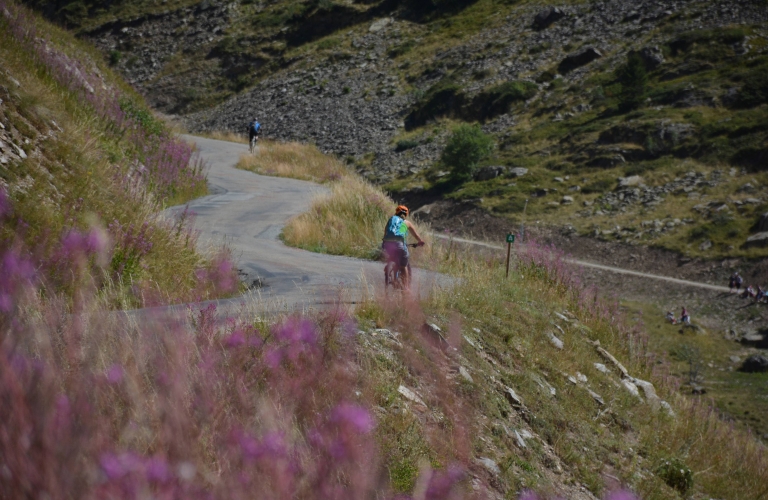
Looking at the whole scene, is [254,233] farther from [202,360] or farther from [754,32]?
[754,32]

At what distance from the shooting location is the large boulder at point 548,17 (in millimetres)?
64000

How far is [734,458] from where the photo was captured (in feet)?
31.4

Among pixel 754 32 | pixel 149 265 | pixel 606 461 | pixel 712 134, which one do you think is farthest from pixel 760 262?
pixel 149 265

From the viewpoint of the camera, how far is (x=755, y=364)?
2694 cm

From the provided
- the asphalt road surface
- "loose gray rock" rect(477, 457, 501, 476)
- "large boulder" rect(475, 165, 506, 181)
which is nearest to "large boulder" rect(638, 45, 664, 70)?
Result: "large boulder" rect(475, 165, 506, 181)

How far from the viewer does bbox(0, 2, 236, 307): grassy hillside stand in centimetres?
687

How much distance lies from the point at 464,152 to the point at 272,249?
36.0 metres

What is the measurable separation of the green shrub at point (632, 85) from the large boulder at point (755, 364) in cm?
2727

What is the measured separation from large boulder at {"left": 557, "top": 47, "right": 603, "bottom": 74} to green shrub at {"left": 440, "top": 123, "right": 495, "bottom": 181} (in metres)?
14.1

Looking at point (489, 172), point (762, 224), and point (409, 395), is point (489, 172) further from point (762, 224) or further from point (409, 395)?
point (409, 395)

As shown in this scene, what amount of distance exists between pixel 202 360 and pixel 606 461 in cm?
546

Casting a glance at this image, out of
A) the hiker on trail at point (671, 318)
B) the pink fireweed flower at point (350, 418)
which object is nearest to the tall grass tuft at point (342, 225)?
the pink fireweed flower at point (350, 418)

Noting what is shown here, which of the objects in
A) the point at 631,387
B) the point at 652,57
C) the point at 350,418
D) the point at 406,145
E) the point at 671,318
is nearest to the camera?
the point at 350,418

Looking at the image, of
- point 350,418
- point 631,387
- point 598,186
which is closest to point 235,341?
point 350,418
